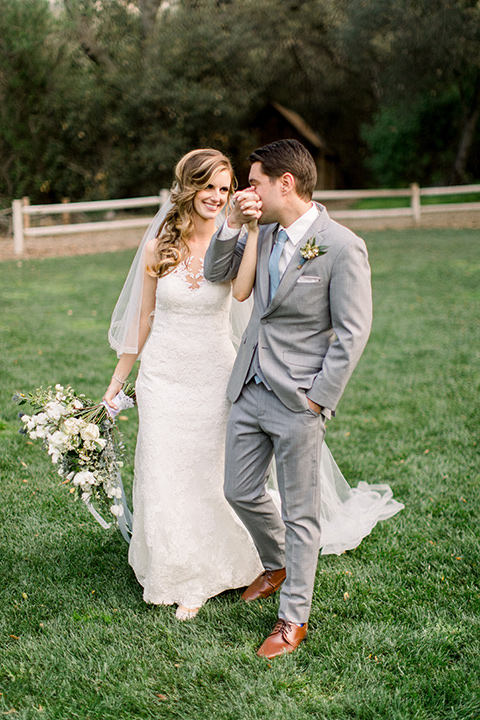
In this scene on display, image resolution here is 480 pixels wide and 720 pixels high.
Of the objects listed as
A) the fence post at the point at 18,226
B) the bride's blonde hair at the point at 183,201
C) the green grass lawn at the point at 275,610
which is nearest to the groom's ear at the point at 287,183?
the bride's blonde hair at the point at 183,201

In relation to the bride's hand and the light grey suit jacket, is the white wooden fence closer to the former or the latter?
the bride's hand

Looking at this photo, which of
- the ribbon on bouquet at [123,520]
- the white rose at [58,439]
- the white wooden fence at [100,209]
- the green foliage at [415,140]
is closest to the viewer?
the white rose at [58,439]

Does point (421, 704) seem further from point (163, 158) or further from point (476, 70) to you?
point (476, 70)

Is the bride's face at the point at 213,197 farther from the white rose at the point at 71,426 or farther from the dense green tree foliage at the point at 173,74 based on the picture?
the dense green tree foliage at the point at 173,74

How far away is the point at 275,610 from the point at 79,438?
1.33 meters

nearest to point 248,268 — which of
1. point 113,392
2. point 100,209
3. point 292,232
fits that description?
point 292,232

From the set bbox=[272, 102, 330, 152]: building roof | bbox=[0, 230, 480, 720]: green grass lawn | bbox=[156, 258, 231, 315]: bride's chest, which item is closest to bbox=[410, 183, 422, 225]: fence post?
bbox=[272, 102, 330, 152]: building roof

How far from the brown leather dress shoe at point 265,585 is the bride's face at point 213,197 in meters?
1.91

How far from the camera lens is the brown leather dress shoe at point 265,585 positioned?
3.61 meters

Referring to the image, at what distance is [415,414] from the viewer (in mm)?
6418

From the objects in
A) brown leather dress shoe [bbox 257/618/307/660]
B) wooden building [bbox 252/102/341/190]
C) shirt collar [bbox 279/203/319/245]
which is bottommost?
brown leather dress shoe [bbox 257/618/307/660]

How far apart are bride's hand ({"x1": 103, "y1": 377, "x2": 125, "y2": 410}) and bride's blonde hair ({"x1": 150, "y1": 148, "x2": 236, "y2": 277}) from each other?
0.64 m

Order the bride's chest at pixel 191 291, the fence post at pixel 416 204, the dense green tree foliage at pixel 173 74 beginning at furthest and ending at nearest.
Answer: the dense green tree foliage at pixel 173 74 → the fence post at pixel 416 204 → the bride's chest at pixel 191 291

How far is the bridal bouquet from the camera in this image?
3.35 metres
